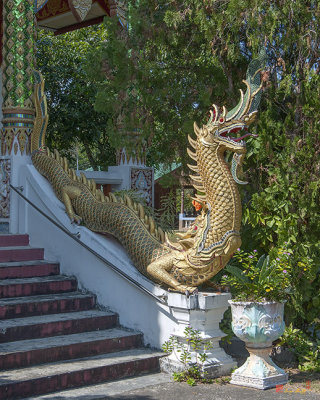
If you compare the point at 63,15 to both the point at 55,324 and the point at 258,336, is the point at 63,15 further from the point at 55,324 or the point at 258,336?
the point at 258,336

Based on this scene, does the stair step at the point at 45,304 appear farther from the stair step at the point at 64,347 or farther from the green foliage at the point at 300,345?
the green foliage at the point at 300,345

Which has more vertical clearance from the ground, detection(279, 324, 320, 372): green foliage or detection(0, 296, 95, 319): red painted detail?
detection(0, 296, 95, 319): red painted detail

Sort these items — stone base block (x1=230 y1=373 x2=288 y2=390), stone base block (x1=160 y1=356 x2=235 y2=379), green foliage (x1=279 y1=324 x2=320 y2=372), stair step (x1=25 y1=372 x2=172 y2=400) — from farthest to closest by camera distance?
green foliage (x1=279 y1=324 x2=320 y2=372)
stone base block (x1=160 y1=356 x2=235 y2=379)
stone base block (x1=230 y1=373 x2=288 y2=390)
stair step (x1=25 y1=372 x2=172 y2=400)

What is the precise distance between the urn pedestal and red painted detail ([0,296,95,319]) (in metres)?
1.84

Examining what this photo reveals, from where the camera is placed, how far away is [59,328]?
19.7 ft

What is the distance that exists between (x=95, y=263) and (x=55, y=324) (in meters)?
1.05

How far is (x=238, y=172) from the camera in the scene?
592cm

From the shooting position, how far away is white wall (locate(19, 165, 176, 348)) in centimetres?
627

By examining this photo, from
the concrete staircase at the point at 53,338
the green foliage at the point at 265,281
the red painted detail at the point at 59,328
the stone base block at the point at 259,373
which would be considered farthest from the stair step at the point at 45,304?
the stone base block at the point at 259,373

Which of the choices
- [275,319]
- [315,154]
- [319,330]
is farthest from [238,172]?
[319,330]

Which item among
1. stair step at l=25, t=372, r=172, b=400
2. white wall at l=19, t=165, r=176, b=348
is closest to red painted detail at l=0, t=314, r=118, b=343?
white wall at l=19, t=165, r=176, b=348

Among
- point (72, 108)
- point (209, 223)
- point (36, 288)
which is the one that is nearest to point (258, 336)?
point (209, 223)

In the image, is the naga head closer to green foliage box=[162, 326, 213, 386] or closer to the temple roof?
green foliage box=[162, 326, 213, 386]

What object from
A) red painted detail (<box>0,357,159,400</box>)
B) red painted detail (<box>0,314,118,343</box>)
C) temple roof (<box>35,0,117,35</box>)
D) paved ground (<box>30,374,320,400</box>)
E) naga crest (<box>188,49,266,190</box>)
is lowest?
paved ground (<box>30,374,320,400</box>)
